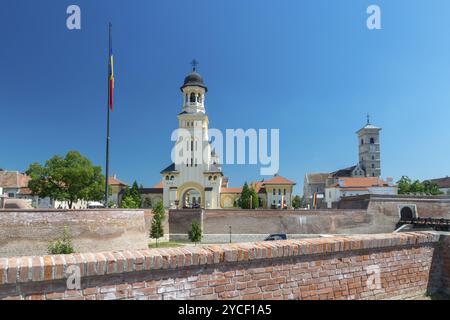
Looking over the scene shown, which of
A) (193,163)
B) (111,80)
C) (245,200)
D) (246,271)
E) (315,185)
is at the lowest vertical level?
(245,200)

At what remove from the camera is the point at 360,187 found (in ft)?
205

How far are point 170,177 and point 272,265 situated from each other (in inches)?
1938

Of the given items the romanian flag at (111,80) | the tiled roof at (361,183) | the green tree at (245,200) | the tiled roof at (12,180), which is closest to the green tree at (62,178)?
the tiled roof at (12,180)

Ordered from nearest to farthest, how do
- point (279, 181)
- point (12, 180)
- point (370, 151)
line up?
point (12, 180) → point (279, 181) → point (370, 151)

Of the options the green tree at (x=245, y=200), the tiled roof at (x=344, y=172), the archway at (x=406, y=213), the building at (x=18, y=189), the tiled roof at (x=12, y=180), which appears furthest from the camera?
the tiled roof at (x=344, y=172)

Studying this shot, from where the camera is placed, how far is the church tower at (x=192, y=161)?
51.4 metres

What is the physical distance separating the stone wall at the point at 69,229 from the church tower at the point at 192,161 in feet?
89.1

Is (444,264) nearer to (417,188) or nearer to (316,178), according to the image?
(417,188)

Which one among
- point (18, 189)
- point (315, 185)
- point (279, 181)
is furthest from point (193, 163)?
point (315, 185)

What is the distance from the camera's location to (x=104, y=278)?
3311mm

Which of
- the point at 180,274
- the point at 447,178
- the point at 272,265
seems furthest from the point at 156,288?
the point at 447,178

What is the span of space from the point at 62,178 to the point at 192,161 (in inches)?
781

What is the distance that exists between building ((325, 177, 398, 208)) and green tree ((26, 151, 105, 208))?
4426 centimetres

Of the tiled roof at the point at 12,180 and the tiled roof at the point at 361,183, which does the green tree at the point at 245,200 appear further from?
the tiled roof at the point at 12,180
